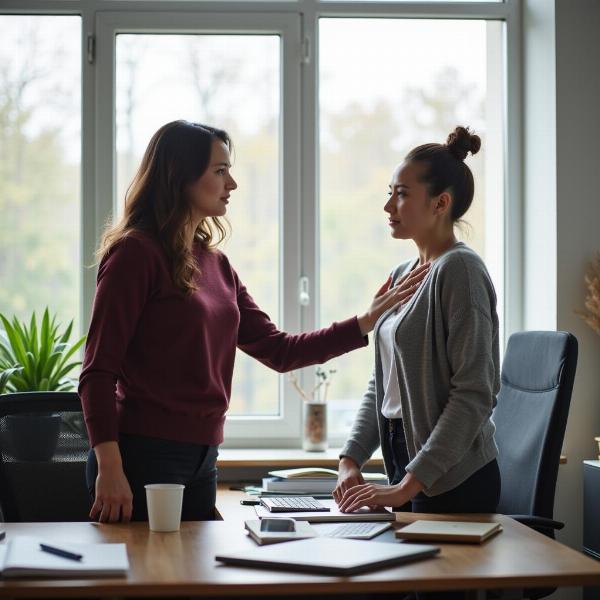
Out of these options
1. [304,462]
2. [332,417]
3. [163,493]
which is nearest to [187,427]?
[163,493]

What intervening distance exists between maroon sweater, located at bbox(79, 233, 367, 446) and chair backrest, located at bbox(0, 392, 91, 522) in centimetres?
40

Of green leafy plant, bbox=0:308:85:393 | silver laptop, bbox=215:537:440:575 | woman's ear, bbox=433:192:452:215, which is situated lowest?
silver laptop, bbox=215:537:440:575

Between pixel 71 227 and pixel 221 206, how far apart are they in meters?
1.50

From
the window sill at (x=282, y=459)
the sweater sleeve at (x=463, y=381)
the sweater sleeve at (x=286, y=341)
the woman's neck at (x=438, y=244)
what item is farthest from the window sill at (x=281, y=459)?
Result: the sweater sleeve at (x=463, y=381)

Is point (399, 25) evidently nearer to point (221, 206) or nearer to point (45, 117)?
point (45, 117)

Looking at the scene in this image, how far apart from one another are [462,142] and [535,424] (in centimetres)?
80

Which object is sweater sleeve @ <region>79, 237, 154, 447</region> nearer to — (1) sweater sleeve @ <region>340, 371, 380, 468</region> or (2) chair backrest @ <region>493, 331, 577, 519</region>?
(1) sweater sleeve @ <region>340, 371, 380, 468</region>

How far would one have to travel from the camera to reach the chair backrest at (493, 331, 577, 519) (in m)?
2.38

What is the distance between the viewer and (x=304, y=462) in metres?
3.33

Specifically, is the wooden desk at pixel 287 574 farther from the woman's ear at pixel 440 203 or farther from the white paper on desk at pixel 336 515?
the woman's ear at pixel 440 203

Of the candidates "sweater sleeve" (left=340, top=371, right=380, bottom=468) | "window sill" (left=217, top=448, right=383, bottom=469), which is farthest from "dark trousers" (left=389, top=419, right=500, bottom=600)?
"window sill" (left=217, top=448, right=383, bottom=469)

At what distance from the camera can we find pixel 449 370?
2137mm

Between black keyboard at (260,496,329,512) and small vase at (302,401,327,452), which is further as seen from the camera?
small vase at (302,401,327,452)

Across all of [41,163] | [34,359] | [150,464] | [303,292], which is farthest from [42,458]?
[41,163]
